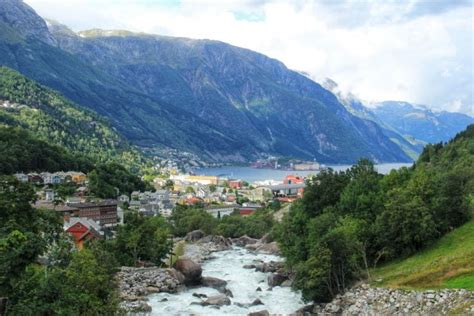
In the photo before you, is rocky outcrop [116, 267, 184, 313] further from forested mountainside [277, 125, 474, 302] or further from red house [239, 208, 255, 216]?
red house [239, 208, 255, 216]

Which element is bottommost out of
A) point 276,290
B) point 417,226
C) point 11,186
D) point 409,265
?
point 276,290

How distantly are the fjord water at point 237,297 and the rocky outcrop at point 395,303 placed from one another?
18.3 feet

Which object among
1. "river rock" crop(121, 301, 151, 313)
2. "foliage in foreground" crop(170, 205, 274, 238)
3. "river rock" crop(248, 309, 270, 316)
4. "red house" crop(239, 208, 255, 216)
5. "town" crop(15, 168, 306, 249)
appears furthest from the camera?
"red house" crop(239, 208, 255, 216)

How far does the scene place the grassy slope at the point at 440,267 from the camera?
45.9 m

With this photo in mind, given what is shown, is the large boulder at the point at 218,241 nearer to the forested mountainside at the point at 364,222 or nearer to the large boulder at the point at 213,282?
the large boulder at the point at 213,282

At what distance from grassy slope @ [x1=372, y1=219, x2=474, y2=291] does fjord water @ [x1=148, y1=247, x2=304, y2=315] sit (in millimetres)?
10844

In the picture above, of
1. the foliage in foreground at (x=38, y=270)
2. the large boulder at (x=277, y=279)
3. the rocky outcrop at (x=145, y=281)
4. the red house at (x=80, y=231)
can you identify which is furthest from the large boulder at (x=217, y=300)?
the red house at (x=80, y=231)

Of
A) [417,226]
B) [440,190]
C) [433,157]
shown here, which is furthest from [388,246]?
[433,157]

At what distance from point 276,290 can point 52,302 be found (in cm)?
3791

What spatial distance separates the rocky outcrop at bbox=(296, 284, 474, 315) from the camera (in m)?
40.7

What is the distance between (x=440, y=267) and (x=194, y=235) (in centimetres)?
8278

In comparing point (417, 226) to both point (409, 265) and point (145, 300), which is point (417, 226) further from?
point (145, 300)

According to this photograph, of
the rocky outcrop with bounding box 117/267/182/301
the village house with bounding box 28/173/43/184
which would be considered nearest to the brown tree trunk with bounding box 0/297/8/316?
the rocky outcrop with bounding box 117/267/182/301

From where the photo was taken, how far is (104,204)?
118m
